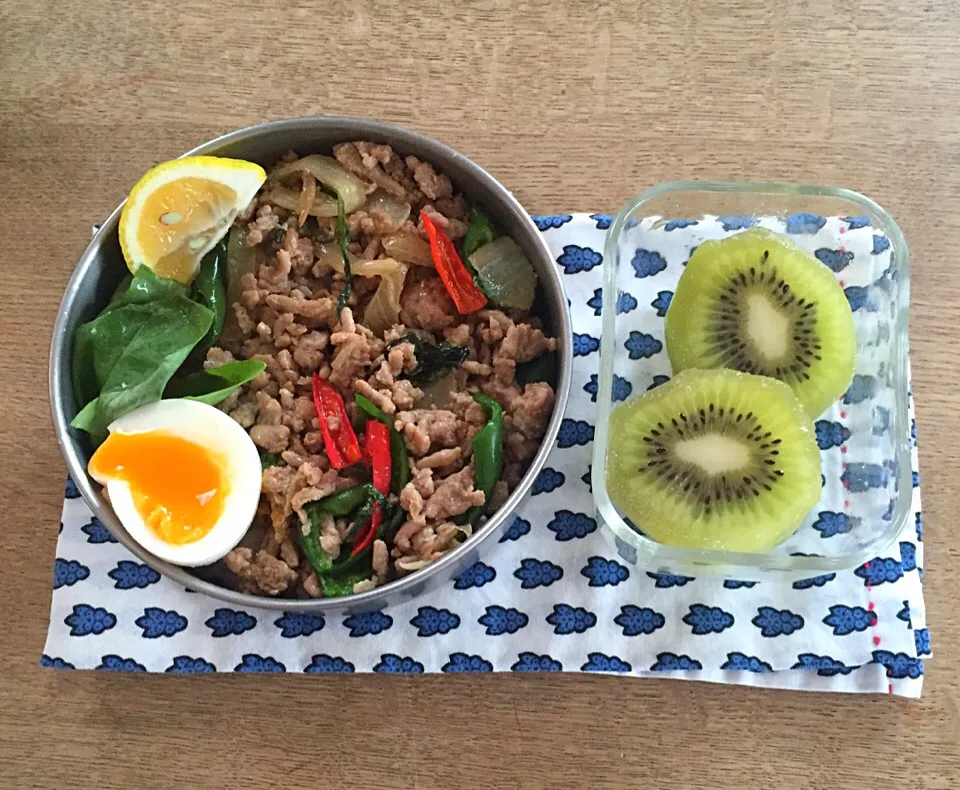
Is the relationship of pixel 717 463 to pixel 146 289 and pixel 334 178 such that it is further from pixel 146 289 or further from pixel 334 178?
pixel 146 289

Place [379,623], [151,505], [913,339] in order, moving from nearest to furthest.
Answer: [151,505] < [379,623] < [913,339]

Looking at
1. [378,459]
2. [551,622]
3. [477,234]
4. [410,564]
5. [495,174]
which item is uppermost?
[495,174]

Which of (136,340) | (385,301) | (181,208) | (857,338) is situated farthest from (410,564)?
(857,338)

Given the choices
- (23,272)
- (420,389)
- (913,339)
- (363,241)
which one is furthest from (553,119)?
(23,272)

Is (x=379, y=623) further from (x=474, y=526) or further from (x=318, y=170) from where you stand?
(x=318, y=170)

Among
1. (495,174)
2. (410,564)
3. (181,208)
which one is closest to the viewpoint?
(410,564)

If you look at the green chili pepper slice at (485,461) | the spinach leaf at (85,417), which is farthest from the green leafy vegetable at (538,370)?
the spinach leaf at (85,417)

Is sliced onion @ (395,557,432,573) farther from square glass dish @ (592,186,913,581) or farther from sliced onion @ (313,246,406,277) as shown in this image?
sliced onion @ (313,246,406,277)
